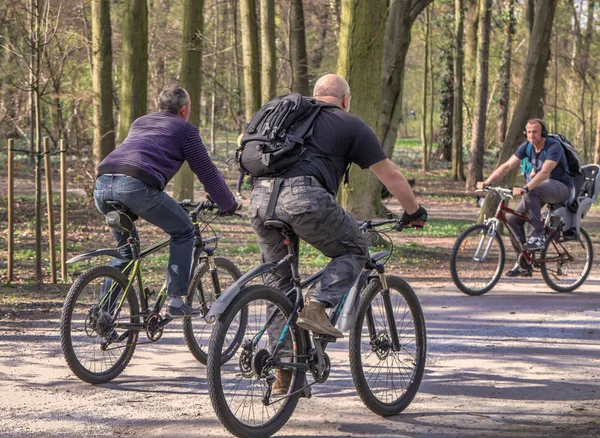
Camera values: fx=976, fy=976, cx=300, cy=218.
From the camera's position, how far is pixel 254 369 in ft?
16.6

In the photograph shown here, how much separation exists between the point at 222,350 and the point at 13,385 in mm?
2050

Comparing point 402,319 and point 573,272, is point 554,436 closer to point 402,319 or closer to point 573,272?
point 402,319

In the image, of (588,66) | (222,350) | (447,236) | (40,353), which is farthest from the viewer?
(588,66)

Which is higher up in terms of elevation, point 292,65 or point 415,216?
point 292,65

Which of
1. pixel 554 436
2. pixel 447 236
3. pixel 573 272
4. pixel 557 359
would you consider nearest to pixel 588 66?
pixel 447 236

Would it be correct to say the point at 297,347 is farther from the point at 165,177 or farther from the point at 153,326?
the point at 165,177

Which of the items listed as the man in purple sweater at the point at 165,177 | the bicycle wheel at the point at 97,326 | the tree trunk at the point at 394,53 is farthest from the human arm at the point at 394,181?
the tree trunk at the point at 394,53

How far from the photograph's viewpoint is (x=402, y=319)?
5.93 meters

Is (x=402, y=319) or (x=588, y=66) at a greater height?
(x=588, y=66)

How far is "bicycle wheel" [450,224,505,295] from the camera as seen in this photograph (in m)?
10.4

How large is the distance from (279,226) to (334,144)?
1.80 ft

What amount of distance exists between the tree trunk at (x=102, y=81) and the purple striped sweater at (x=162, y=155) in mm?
12363

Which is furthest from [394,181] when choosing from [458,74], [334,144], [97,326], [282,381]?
[458,74]

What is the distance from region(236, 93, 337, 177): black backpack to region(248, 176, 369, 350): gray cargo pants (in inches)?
3.9
